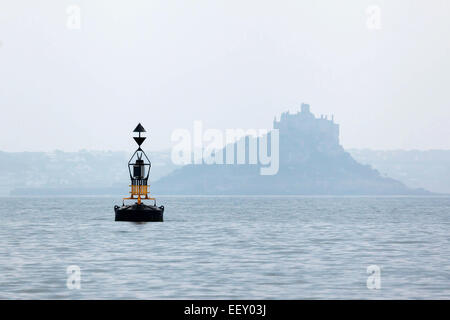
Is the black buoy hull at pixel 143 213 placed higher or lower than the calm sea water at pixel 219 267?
higher

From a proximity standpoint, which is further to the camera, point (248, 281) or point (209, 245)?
point (209, 245)

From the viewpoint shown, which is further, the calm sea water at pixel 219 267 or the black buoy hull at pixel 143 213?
the black buoy hull at pixel 143 213

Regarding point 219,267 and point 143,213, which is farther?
point 143,213

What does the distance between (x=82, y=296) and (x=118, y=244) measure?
93.3 feet

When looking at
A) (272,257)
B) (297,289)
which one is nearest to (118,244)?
(272,257)

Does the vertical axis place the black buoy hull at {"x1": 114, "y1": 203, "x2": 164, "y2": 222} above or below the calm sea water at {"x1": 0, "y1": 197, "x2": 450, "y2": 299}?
above

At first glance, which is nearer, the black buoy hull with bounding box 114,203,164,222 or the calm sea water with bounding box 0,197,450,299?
the calm sea water with bounding box 0,197,450,299

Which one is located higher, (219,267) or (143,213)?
(143,213)
